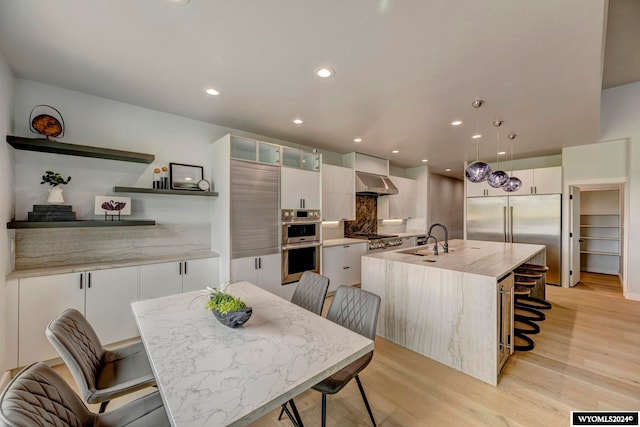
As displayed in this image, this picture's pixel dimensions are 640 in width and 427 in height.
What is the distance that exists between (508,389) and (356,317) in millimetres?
1457

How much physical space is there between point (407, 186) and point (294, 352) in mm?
6056

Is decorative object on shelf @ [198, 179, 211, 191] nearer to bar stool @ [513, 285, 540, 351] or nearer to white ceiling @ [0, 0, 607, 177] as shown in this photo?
white ceiling @ [0, 0, 607, 177]

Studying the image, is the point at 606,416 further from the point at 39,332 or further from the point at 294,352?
the point at 39,332

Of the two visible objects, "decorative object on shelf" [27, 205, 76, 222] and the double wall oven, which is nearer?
"decorative object on shelf" [27, 205, 76, 222]

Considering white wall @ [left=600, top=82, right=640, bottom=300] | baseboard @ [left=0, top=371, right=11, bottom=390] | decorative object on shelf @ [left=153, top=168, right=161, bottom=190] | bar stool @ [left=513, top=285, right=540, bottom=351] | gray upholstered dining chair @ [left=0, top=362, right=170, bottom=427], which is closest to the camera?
gray upholstered dining chair @ [left=0, top=362, right=170, bottom=427]

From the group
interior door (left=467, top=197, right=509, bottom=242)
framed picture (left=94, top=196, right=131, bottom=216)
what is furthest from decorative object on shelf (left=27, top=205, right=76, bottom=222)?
interior door (left=467, top=197, right=509, bottom=242)

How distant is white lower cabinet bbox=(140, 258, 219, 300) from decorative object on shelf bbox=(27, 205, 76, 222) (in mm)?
830

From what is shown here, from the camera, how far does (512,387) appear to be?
2152mm

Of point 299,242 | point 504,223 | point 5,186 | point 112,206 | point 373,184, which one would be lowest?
point 299,242

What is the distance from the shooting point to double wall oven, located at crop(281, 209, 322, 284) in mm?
3889

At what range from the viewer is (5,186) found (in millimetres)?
2283

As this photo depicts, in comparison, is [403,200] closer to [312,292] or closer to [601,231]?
[601,231]

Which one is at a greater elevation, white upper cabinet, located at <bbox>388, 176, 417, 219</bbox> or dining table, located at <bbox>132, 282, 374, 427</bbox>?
white upper cabinet, located at <bbox>388, 176, 417, 219</bbox>

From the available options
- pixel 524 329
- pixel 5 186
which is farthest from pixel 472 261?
pixel 5 186
